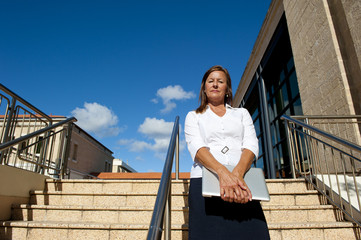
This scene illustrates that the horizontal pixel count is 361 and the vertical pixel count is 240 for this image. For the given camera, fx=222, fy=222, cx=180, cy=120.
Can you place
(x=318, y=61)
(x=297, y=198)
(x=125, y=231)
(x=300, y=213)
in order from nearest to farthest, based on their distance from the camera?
(x=125, y=231), (x=300, y=213), (x=297, y=198), (x=318, y=61)

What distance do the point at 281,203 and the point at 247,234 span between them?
212 centimetres

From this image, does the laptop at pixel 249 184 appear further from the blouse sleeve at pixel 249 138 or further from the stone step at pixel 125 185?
the stone step at pixel 125 185

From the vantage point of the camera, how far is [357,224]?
2139mm

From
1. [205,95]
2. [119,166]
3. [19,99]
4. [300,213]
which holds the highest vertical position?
[119,166]

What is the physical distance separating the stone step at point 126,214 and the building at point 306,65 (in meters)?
1.69

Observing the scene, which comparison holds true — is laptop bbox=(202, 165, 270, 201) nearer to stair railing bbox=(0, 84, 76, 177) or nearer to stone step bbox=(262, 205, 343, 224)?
stone step bbox=(262, 205, 343, 224)

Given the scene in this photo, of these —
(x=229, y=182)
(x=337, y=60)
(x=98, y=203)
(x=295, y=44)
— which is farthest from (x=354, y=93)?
(x=98, y=203)

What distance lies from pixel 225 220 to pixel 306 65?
4.89 meters

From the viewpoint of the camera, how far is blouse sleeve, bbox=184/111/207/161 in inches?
45.2

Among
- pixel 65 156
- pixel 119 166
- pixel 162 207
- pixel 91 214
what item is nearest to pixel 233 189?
pixel 162 207

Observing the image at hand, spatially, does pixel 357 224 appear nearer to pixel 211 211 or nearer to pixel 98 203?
pixel 211 211

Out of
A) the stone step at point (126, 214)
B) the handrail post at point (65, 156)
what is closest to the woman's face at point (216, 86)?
the stone step at point (126, 214)

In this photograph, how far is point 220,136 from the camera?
1.19 metres

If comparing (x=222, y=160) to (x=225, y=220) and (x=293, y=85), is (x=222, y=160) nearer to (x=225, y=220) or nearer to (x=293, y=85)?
(x=225, y=220)
